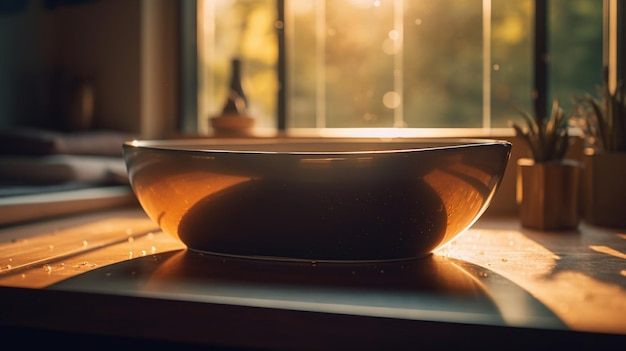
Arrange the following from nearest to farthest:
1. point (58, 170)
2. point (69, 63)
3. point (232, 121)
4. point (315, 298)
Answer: point (315, 298) → point (58, 170) → point (232, 121) → point (69, 63)

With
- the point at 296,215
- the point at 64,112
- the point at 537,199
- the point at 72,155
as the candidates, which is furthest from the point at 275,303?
the point at 64,112

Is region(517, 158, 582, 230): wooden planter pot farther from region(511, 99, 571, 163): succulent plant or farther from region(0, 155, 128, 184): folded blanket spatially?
region(0, 155, 128, 184): folded blanket

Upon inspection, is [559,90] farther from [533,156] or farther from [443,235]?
[443,235]

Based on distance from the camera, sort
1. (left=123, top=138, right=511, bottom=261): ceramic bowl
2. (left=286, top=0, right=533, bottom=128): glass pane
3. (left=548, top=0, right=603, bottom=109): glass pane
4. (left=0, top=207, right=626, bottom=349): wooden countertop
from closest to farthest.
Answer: (left=0, top=207, right=626, bottom=349): wooden countertop → (left=123, top=138, right=511, bottom=261): ceramic bowl → (left=548, top=0, right=603, bottom=109): glass pane → (left=286, top=0, right=533, bottom=128): glass pane

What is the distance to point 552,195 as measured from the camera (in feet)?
2.76

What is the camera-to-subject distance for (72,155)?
1.22 metres

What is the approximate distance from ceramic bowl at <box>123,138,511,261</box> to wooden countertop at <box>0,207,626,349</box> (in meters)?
0.02

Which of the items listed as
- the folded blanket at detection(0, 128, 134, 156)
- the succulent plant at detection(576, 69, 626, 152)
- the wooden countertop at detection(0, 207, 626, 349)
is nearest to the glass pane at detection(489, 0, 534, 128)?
the succulent plant at detection(576, 69, 626, 152)

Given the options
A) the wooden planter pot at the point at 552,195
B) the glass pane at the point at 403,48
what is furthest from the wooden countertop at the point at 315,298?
the glass pane at the point at 403,48

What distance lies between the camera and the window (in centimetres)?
128

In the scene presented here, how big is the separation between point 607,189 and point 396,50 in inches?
32.0

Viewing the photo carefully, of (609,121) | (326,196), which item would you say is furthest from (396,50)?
(326,196)

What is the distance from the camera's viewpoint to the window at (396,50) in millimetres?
1283

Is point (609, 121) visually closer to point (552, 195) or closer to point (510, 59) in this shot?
point (552, 195)
